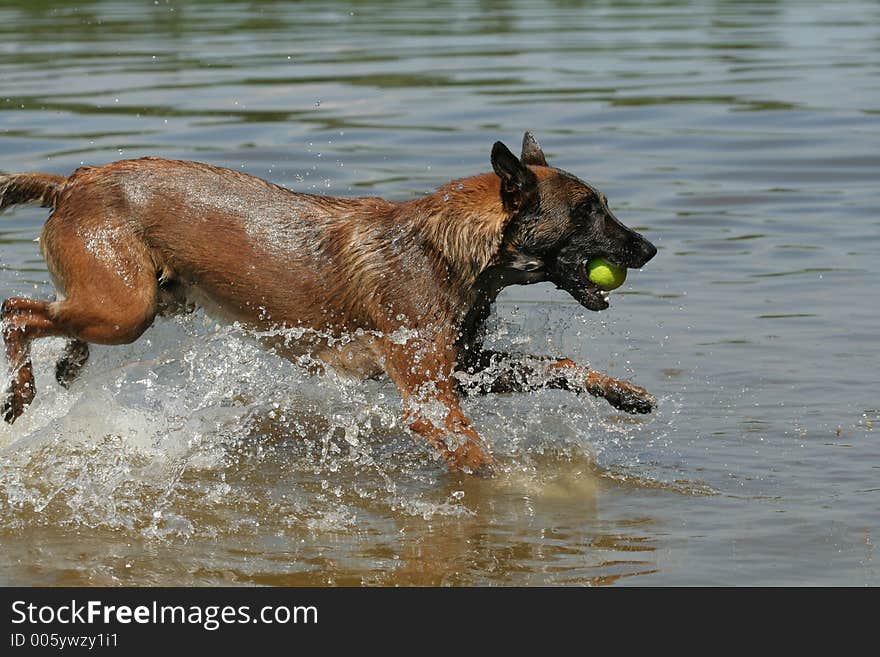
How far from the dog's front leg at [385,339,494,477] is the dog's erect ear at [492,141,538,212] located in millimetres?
772

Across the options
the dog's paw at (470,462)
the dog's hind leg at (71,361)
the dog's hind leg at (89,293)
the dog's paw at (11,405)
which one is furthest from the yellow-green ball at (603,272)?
the dog's paw at (11,405)

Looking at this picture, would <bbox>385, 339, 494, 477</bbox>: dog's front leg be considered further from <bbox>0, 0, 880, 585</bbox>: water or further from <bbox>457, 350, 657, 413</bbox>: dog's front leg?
<bbox>457, 350, 657, 413</bbox>: dog's front leg

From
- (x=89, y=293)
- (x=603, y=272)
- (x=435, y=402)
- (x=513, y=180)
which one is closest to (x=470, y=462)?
(x=435, y=402)

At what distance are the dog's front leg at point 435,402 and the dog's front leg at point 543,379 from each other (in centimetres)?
31

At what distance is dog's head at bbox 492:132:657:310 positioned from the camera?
679 cm

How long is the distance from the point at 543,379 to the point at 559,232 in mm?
951

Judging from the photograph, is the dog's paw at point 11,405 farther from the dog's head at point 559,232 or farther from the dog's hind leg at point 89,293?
the dog's head at point 559,232

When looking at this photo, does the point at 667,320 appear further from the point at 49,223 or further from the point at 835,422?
the point at 49,223

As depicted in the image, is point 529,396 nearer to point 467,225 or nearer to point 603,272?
point 603,272

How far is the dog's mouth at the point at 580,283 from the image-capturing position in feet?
22.7

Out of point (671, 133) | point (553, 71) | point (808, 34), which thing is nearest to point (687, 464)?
point (671, 133)

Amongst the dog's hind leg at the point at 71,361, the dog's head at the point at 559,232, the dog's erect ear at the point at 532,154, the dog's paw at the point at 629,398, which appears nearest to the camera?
the dog's head at the point at 559,232

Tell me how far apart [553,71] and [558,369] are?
12.9 metres

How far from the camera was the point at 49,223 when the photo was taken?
7.09 metres
